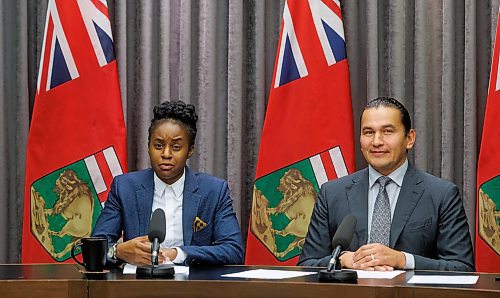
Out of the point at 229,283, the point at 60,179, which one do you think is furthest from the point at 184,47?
the point at 229,283

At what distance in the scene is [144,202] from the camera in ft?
10.8

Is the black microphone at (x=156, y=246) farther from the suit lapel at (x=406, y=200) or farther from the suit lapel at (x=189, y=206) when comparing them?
the suit lapel at (x=406, y=200)

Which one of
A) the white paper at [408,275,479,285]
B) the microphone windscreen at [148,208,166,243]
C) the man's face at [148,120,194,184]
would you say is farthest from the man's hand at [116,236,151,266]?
the white paper at [408,275,479,285]

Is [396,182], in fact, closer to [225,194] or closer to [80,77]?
[225,194]

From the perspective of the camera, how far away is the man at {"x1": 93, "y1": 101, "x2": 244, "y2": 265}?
10.7 feet

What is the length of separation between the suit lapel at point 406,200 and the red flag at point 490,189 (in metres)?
0.62

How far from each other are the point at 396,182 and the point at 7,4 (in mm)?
2597

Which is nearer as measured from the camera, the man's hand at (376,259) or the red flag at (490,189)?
the man's hand at (376,259)

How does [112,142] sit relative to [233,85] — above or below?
below

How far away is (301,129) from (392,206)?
3.07 feet

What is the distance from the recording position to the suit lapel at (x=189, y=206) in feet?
10.7

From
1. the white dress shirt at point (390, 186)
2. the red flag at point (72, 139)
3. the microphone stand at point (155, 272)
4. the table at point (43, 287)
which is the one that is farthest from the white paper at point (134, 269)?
the red flag at point (72, 139)

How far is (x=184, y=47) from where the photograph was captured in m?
4.49

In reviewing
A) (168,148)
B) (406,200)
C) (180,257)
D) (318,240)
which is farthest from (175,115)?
(406,200)
